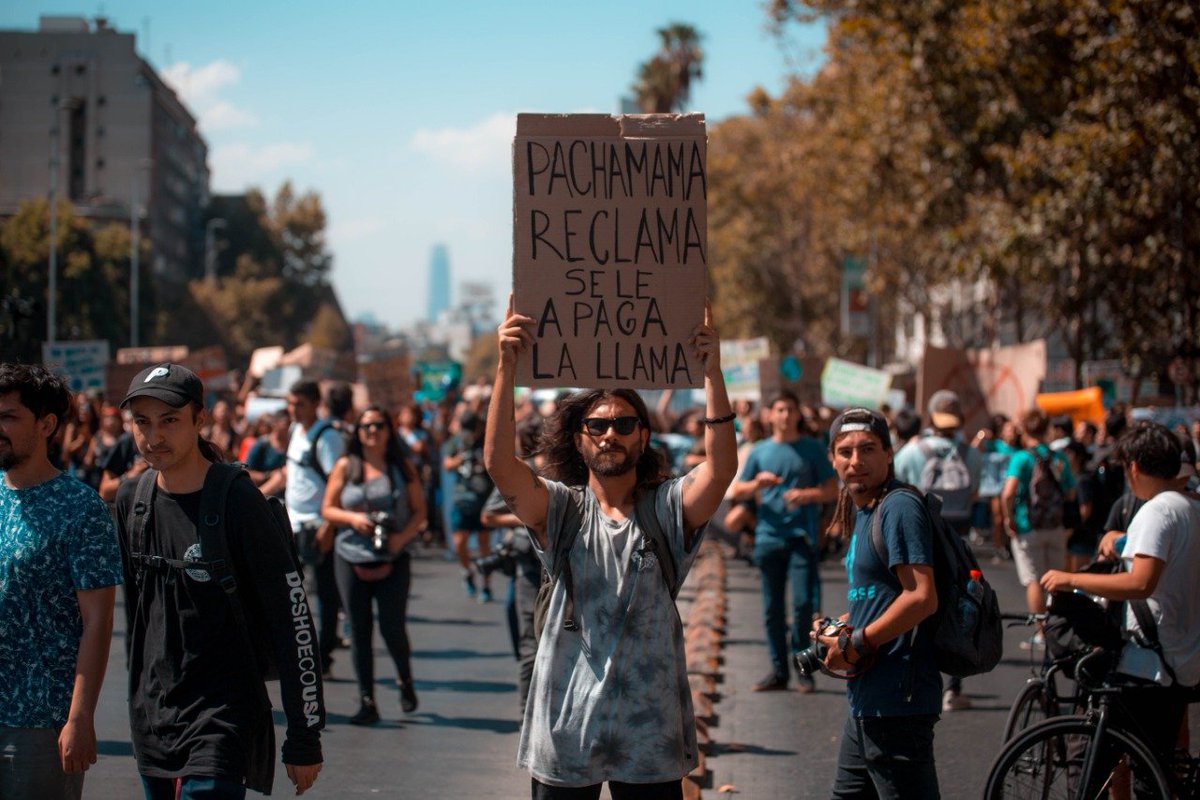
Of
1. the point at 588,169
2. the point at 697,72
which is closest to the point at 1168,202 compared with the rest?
the point at 588,169

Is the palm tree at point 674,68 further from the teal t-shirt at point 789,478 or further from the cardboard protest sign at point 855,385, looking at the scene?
the teal t-shirt at point 789,478

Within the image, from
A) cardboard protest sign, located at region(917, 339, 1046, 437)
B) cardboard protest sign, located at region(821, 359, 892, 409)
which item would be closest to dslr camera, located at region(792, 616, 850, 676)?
cardboard protest sign, located at region(917, 339, 1046, 437)

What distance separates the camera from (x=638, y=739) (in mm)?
4477

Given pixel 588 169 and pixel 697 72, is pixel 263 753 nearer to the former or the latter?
pixel 588 169

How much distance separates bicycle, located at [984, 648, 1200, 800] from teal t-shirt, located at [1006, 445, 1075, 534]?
622 cm

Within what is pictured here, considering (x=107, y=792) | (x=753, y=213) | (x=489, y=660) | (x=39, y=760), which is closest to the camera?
(x=39, y=760)

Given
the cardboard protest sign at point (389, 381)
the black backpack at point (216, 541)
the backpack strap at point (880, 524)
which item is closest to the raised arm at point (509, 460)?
the black backpack at point (216, 541)

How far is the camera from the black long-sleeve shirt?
14.6 feet

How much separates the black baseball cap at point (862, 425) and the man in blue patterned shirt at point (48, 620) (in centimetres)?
236

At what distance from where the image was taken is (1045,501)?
485 inches

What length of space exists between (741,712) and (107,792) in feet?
13.0

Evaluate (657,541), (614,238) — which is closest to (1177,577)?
(657,541)

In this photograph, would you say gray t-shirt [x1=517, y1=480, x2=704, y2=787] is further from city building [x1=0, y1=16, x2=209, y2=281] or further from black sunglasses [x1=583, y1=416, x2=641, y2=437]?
city building [x1=0, y1=16, x2=209, y2=281]

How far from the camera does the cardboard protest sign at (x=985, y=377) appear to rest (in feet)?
69.2
